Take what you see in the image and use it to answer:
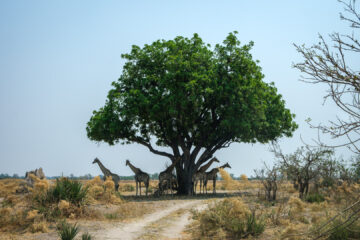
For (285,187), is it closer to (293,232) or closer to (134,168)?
(293,232)

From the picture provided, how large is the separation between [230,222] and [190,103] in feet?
49.0

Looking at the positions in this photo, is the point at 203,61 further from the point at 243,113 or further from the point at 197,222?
the point at 197,222

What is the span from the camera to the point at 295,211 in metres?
12.6

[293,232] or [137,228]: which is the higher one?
[293,232]

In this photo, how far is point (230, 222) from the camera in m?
10.1

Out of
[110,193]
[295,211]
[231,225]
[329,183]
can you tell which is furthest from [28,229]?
[329,183]

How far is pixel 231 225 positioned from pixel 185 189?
17.2 metres

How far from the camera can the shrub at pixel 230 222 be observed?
9.69 metres

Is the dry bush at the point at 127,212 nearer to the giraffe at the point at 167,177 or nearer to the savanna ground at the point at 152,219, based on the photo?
the savanna ground at the point at 152,219

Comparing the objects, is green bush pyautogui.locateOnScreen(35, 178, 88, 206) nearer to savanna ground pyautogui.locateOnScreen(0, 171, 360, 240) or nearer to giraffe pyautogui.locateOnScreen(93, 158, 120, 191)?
savanna ground pyautogui.locateOnScreen(0, 171, 360, 240)

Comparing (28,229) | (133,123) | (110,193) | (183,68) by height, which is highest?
(183,68)

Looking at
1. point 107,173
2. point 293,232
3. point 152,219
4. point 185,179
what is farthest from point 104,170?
point 293,232

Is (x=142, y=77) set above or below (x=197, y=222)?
above

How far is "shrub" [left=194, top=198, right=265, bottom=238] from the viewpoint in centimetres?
969
